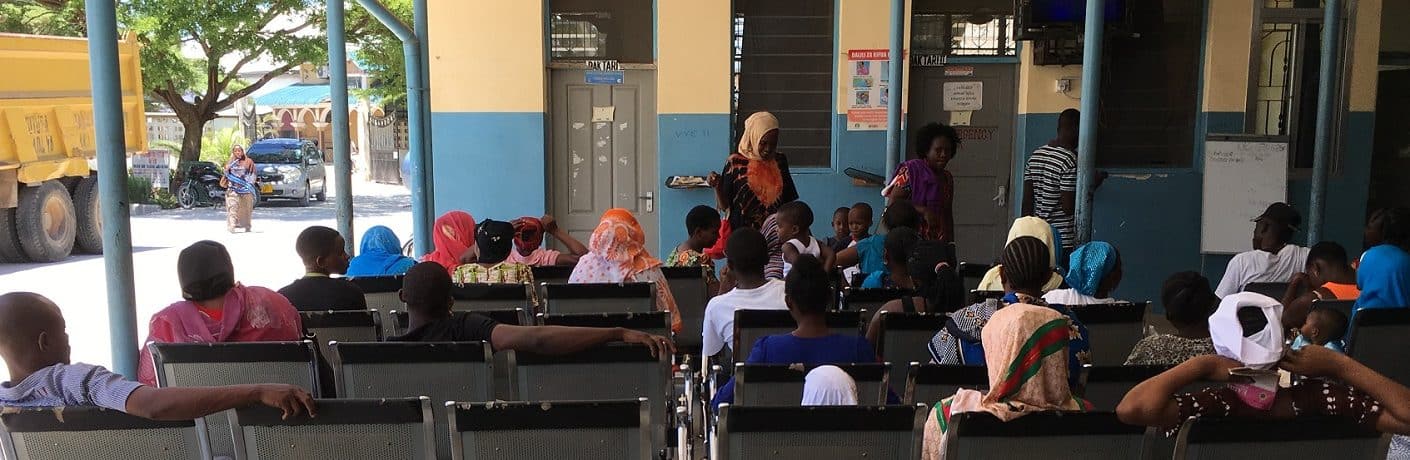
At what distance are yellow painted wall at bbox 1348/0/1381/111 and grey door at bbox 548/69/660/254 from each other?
17.8 feet

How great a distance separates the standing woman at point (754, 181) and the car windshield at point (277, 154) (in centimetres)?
1757

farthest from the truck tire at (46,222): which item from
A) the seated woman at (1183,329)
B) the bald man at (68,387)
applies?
the seated woman at (1183,329)

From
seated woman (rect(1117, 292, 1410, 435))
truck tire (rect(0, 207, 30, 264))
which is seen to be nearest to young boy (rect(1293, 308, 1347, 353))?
seated woman (rect(1117, 292, 1410, 435))

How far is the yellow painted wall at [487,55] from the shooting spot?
29.9 feet

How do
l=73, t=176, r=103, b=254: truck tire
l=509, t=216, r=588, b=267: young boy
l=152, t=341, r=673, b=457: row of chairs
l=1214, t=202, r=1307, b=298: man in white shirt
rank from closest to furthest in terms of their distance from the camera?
l=152, t=341, r=673, b=457: row of chairs, l=1214, t=202, r=1307, b=298: man in white shirt, l=509, t=216, r=588, b=267: young boy, l=73, t=176, r=103, b=254: truck tire

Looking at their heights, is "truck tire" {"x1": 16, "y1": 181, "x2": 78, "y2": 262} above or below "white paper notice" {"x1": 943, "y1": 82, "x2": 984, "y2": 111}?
below

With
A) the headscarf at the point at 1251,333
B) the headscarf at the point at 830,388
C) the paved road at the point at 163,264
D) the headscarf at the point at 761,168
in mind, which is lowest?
the paved road at the point at 163,264

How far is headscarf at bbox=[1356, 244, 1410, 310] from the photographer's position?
4.77m

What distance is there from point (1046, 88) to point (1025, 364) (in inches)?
248

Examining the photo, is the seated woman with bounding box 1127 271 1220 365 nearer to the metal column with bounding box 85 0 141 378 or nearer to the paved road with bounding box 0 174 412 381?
the metal column with bounding box 85 0 141 378

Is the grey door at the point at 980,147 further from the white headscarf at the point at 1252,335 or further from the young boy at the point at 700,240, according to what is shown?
the white headscarf at the point at 1252,335

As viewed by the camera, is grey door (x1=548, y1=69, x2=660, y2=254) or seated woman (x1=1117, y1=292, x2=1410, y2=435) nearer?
seated woman (x1=1117, y1=292, x2=1410, y2=435)

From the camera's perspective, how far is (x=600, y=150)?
953 cm

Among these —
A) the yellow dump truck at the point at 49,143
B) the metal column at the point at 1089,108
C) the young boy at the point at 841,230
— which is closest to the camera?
the metal column at the point at 1089,108
